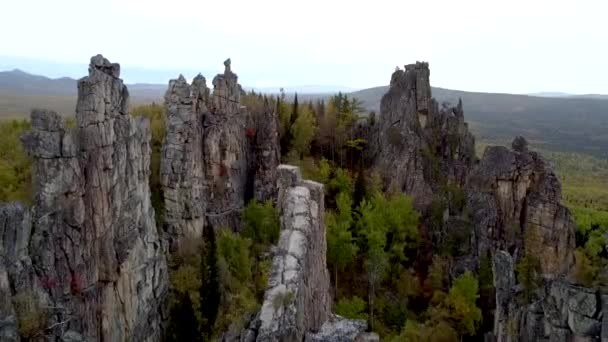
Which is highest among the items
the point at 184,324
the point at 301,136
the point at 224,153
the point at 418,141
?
the point at 301,136

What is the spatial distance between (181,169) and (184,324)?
43.9 ft

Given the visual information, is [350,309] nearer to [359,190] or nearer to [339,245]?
[339,245]

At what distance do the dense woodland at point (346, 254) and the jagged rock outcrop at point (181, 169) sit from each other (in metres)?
1.28

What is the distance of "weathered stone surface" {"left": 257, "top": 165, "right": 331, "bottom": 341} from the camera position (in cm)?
1127

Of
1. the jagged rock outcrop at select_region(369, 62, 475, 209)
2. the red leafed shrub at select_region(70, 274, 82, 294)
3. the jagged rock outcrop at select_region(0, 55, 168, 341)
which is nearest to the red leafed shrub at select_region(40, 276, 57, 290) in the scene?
the jagged rock outcrop at select_region(0, 55, 168, 341)

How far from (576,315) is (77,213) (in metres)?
31.4

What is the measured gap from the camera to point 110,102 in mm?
39250

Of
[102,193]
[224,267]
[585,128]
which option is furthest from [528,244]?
[585,128]

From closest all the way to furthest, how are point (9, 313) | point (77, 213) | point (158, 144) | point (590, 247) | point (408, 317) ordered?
point (9, 313)
point (77, 213)
point (408, 317)
point (590, 247)
point (158, 144)

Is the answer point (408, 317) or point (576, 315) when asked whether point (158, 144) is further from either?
point (576, 315)

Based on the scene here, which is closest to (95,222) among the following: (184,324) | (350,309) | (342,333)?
(184,324)

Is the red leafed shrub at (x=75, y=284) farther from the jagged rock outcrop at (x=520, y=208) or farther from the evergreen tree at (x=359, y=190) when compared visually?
the jagged rock outcrop at (x=520, y=208)

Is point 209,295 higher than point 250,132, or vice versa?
point 250,132

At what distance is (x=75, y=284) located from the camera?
3722cm
